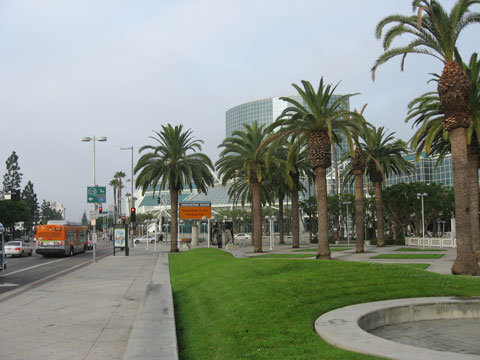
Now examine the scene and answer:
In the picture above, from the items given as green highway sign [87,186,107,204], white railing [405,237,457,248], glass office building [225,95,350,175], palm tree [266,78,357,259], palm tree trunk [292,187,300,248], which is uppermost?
glass office building [225,95,350,175]

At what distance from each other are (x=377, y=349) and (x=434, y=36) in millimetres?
15679

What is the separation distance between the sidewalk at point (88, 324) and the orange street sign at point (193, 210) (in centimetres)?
2847

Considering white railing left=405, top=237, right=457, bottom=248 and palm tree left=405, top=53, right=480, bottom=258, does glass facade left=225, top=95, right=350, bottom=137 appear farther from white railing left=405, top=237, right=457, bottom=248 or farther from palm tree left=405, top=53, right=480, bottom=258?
palm tree left=405, top=53, right=480, bottom=258

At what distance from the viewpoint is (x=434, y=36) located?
60.6 ft

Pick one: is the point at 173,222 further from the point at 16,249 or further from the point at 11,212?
the point at 11,212

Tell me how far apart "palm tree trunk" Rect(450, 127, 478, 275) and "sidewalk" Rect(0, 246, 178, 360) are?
35.4 ft

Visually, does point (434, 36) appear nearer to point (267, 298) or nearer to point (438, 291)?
point (438, 291)

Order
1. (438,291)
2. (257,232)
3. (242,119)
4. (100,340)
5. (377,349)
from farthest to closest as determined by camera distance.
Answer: (242,119), (257,232), (438,291), (100,340), (377,349)

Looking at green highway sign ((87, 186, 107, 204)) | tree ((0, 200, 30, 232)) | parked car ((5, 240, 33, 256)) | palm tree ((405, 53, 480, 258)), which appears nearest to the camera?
palm tree ((405, 53, 480, 258))

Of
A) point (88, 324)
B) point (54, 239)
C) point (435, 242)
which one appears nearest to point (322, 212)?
point (88, 324)

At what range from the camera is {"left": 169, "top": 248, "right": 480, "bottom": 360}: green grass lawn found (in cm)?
707

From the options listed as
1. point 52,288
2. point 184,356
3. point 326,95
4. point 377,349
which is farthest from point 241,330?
point 326,95

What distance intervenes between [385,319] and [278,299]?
224 cm

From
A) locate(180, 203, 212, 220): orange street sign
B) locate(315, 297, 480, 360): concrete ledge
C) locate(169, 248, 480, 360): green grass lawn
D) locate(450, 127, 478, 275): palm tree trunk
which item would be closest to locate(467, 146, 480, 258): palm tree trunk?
locate(450, 127, 478, 275): palm tree trunk
